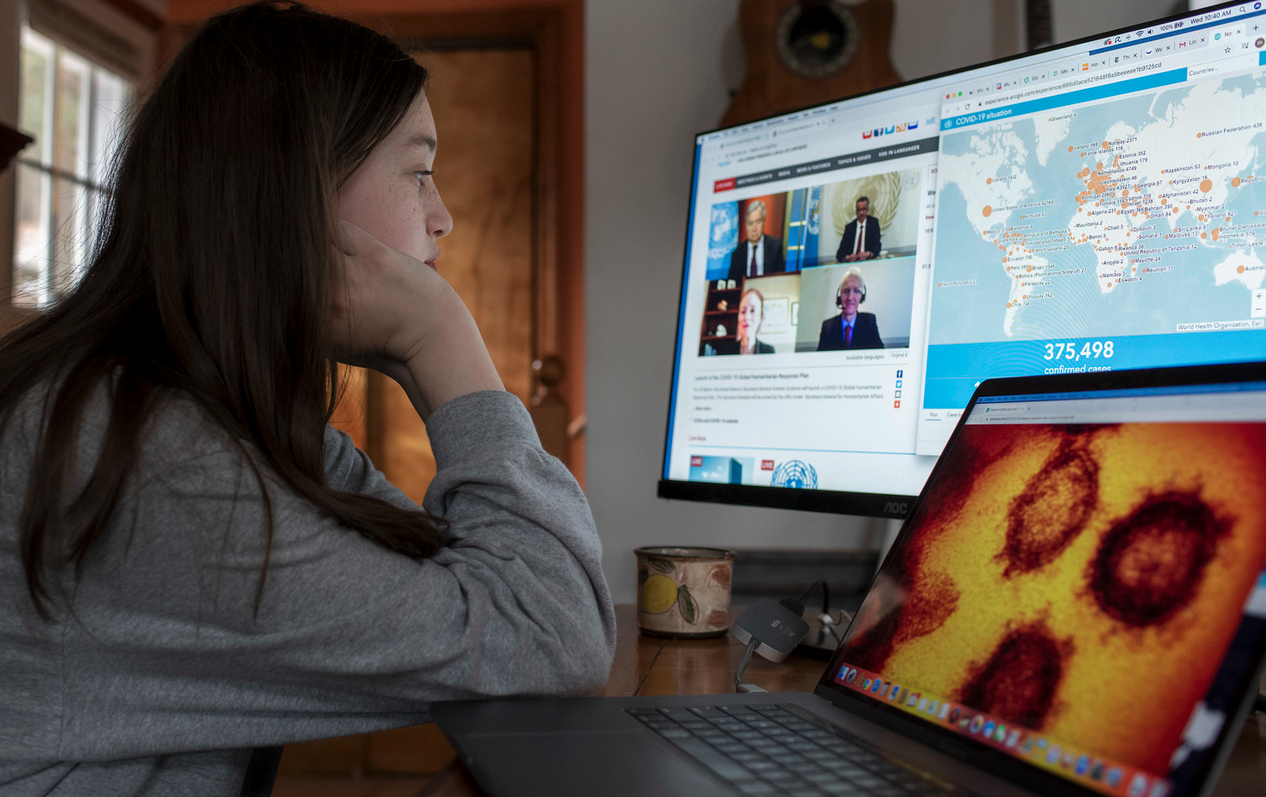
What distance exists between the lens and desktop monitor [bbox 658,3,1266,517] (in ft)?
2.03

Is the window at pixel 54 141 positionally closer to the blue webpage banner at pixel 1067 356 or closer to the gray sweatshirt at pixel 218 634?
the gray sweatshirt at pixel 218 634

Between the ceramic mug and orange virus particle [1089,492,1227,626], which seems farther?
the ceramic mug

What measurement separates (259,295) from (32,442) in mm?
151

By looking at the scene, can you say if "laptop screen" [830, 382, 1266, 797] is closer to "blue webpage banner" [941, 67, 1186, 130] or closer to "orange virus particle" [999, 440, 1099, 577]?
"orange virus particle" [999, 440, 1099, 577]

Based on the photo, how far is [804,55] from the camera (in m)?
1.28

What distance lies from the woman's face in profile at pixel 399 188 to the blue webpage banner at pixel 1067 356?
430 mm

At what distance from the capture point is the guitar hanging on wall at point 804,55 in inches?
49.8

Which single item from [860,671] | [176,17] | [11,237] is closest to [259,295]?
[860,671]

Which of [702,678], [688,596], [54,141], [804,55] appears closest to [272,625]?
[702,678]

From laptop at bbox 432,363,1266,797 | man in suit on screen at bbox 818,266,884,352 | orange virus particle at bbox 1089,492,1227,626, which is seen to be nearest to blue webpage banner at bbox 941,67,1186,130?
man in suit on screen at bbox 818,266,884,352

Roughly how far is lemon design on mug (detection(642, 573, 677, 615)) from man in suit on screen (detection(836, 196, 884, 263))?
0.34m

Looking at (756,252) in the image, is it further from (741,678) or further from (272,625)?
(272,625)

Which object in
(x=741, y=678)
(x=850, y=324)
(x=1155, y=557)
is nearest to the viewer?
(x=1155, y=557)

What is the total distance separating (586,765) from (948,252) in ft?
1.71
